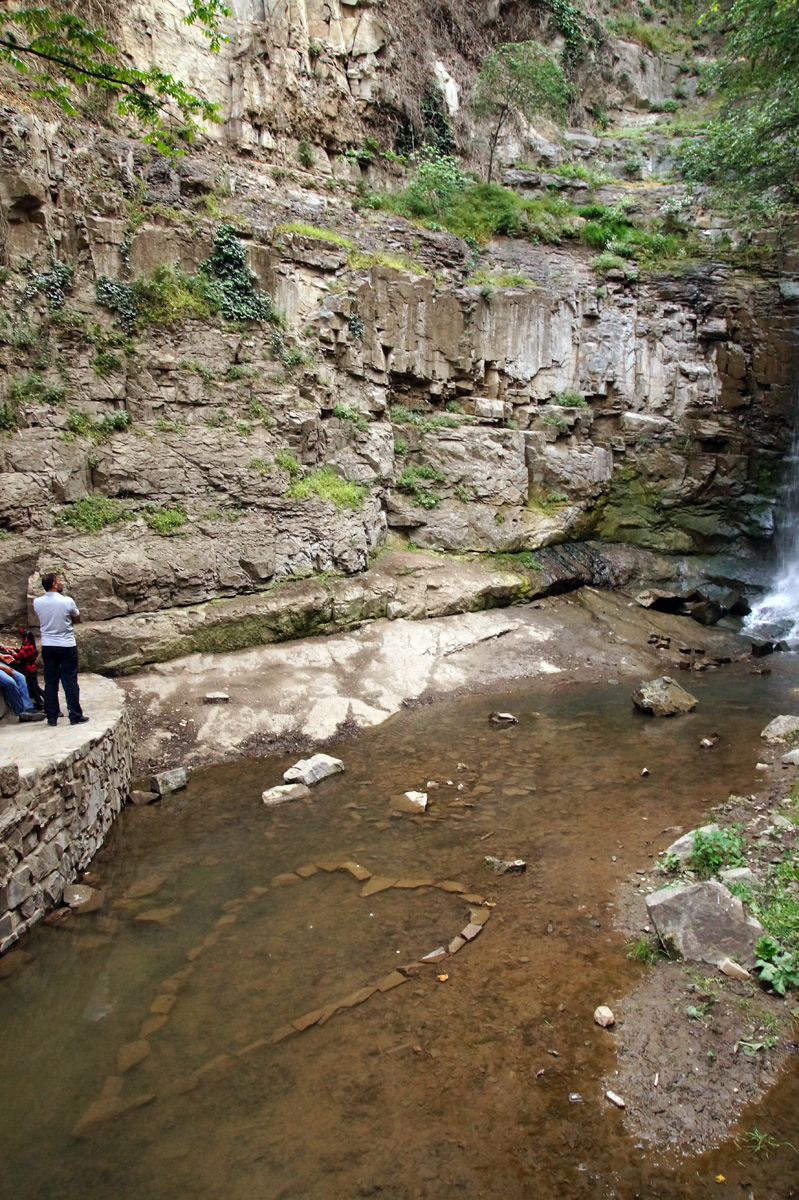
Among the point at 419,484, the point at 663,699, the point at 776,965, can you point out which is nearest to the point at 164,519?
the point at 419,484

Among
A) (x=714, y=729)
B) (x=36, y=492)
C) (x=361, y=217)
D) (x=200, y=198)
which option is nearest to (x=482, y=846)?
(x=714, y=729)

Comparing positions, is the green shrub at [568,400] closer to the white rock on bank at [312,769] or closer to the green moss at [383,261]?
the green moss at [383,261]

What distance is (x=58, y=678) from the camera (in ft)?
27.5

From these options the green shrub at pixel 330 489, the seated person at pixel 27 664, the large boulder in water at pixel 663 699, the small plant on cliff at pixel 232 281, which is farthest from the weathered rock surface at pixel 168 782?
the small plant on cliff at pixel 232 281

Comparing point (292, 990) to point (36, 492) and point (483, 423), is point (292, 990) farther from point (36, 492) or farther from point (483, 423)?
point (483, 423)

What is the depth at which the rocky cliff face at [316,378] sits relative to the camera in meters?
13.2

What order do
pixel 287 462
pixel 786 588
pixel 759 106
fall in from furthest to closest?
pixel 786 588 < pixel 759 106 < pixel 287 462

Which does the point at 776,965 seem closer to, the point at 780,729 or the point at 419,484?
the point at 780,729

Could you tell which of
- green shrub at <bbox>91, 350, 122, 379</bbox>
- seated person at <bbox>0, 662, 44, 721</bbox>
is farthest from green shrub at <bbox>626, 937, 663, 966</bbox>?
green shrub at <bbox>91, 350, 122, 379</bbox>

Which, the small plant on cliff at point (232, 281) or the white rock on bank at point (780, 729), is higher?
the small plant on cliff at point (232, 281)

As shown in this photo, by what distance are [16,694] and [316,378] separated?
10.7 metres

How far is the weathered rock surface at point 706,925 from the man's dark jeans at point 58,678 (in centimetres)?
717

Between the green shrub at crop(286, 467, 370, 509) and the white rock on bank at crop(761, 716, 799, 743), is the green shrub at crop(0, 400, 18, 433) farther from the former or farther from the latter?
the white rock on bank at crop(761, 716, 799, 743)

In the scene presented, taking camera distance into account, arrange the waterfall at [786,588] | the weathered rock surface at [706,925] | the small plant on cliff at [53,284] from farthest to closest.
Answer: the waterfall at [786,588] < the small plant on cliff at [53,284] < the weathered rock surface at [706,925]
